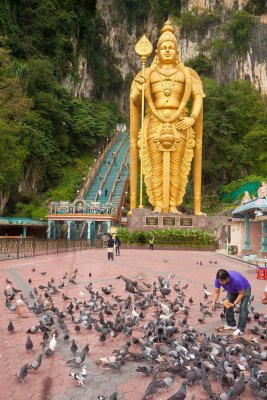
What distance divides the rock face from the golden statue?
2234 cm

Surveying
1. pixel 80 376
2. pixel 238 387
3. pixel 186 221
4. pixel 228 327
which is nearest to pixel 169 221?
pixel 186 221

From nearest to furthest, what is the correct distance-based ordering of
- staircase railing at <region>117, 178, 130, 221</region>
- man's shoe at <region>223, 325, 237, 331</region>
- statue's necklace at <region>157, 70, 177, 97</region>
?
1. man's shoe at <region>223, 325, 237, 331</region>
2. statue's necklace at <region>157, 70, 177, 97</region>
3. staircase railing at <region>117, 178, 130, 221</region>

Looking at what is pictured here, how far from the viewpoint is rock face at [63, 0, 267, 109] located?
154 feet

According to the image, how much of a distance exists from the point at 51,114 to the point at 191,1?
91.6 ft

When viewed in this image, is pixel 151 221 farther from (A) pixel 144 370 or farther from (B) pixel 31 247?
(A) pixel 144 370

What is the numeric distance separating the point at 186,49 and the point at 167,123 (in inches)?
1196

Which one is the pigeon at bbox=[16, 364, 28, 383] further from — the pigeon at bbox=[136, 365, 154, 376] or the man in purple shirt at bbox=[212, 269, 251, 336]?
the man in purple shirt at bbox=[212, 269, 251, 336]

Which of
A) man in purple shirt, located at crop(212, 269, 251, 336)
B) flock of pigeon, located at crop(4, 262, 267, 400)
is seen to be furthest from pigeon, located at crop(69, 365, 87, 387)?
man in purple shirt, located at crop(212, 269, 251, 336)

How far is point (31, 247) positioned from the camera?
16.2 m

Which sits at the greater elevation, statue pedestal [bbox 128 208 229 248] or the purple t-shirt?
statue pedestal [bbox 128 208 229 248]

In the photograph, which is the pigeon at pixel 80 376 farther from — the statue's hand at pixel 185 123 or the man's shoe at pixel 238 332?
the statue's hand at pixel 185 123

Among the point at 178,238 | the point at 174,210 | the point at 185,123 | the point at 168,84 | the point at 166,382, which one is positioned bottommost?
the point at 166,382

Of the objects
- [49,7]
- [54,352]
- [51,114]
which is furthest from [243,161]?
[54,352]

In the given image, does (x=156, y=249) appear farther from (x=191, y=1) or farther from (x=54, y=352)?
(x=191, y=1)
